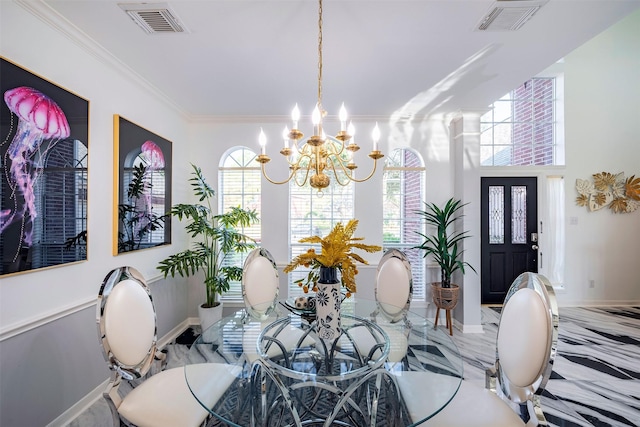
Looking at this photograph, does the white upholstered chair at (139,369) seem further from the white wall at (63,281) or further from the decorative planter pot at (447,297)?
the decorative planter pot at (447,297)

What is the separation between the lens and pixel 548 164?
423 centimetres

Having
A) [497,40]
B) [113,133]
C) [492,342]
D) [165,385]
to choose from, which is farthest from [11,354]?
[492,342]

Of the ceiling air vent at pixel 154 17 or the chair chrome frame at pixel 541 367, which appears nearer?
the chair chrome frame at pixel 541 367

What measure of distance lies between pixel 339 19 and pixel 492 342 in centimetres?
345

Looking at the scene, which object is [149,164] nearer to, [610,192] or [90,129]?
[90,129]

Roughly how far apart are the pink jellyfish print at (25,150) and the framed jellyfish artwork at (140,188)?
63 cm

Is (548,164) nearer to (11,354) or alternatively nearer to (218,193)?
(218,193)

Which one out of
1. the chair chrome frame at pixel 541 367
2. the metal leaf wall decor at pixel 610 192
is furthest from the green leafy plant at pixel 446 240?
the metal leaf wall decor at pixel 610 192

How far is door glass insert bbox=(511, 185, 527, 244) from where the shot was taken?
4227 millimetres

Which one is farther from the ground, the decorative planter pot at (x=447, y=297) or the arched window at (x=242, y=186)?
the arched window at (x=242, y=186)

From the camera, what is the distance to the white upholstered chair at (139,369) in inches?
48.0

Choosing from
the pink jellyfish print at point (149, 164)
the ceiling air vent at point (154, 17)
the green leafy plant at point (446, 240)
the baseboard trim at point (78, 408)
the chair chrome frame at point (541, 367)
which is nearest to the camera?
the chair chrome frame at point (541, 367)

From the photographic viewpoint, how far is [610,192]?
411cm

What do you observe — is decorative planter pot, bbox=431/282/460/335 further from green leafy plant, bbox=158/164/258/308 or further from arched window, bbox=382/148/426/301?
green leafy plant, bbox=158/164/258/308
